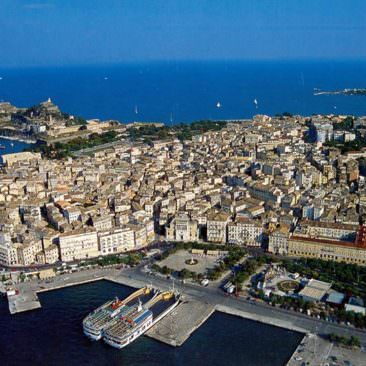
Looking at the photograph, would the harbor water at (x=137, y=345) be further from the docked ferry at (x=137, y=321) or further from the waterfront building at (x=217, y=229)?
the waterfront building at (x=217, y=229)

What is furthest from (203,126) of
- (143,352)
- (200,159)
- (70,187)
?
(143,352)

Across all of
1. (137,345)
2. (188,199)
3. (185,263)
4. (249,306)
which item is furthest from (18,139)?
(137,345)

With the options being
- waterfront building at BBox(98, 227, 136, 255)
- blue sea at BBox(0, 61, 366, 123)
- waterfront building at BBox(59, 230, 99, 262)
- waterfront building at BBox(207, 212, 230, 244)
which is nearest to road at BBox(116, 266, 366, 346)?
waterfront building at BBox(98, 227, 136, 255)

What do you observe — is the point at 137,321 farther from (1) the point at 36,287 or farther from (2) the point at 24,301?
(1) the point at 36,287

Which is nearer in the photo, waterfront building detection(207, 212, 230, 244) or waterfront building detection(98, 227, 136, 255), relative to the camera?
waterfront building detection(98, 227, 136, 255)

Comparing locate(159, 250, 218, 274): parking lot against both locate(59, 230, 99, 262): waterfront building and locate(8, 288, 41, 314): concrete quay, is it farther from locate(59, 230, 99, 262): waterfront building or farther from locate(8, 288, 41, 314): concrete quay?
locate(8, 288, 41, 314): concrete quay

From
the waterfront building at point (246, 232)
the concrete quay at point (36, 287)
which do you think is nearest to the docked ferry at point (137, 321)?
the concrete quay at point (36, 287)

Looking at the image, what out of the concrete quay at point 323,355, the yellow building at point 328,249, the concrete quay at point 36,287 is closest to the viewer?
the concrete quay at point 323,355
